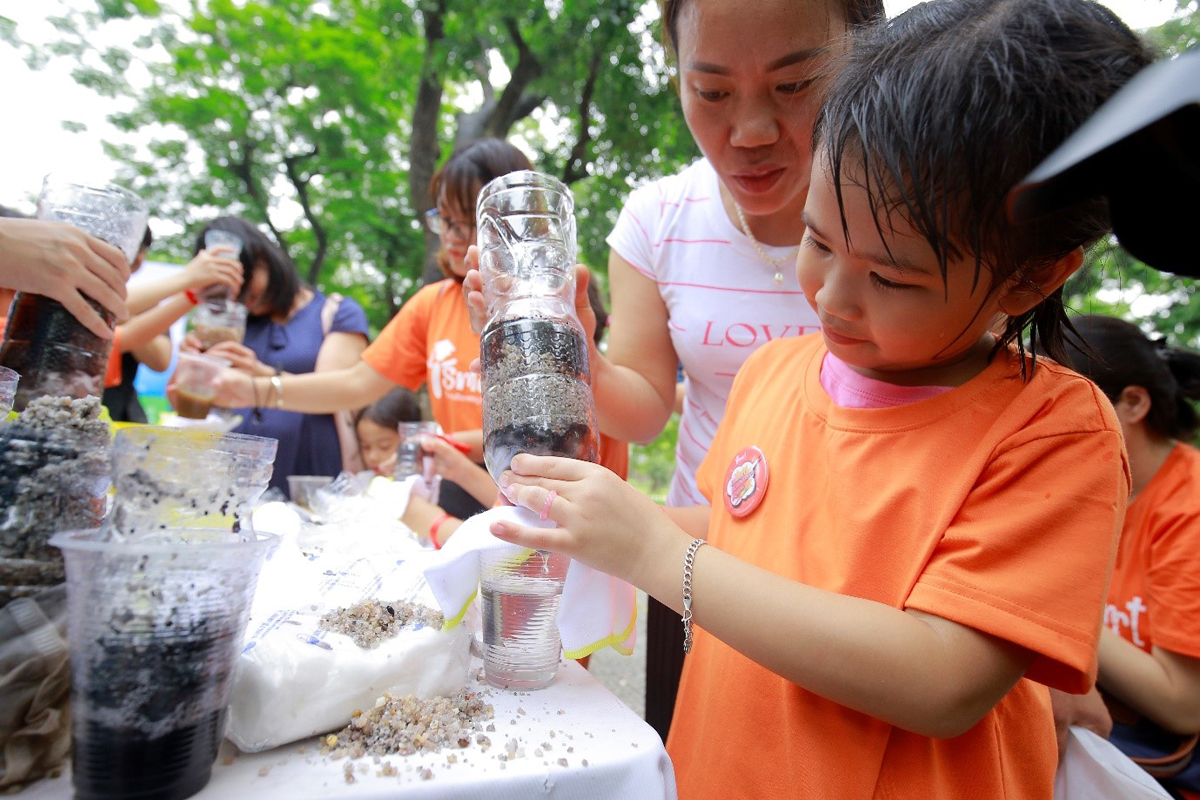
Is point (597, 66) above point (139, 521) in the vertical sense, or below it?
above

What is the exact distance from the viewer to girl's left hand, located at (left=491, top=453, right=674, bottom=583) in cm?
102

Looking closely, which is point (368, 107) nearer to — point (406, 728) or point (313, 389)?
point (313, 389)

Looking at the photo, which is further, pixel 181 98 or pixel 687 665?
pixel 181 98

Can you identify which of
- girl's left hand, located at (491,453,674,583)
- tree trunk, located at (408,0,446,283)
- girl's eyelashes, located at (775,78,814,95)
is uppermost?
tree trunk, located at (408,0,446,283)

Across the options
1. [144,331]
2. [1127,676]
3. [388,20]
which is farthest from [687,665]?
[388,20]

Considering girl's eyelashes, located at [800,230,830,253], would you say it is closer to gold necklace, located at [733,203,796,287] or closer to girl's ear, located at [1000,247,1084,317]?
girl's ear, located at [1000,247,1084,317]

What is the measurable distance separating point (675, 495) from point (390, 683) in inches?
50.6

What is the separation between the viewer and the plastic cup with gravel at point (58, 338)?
1294 mm

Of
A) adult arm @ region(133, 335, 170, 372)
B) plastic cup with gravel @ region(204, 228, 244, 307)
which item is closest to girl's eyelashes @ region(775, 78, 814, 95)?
plastic cup with gravel @ region(204, 228, 244, 307)

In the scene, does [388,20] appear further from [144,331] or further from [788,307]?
[788,307]

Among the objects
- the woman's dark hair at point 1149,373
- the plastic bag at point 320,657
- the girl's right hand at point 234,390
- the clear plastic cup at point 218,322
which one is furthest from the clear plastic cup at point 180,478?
the clear plastic cup at point 218,322

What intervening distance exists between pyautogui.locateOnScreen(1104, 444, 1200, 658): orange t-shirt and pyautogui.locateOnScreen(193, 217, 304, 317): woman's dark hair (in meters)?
3.48

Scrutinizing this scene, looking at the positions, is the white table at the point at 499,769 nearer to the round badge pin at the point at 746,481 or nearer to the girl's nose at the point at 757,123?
the round badge pin at the point at 746,481

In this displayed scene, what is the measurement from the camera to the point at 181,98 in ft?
32.0
